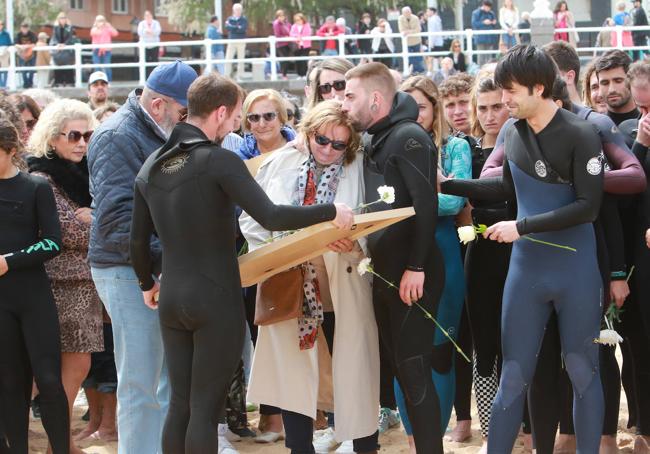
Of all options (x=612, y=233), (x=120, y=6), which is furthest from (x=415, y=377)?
(x=120, y=6)

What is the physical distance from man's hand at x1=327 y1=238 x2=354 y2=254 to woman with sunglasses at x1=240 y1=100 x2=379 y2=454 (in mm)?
187

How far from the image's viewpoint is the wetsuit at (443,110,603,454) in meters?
4.82

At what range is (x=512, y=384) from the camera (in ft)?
16.2

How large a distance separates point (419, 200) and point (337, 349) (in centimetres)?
96

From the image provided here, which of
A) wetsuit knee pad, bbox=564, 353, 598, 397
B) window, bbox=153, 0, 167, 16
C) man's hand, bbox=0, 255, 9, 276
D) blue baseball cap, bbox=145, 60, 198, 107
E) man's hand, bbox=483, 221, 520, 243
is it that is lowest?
wetsuit knee pad, bbox=564, 353, 598, 397

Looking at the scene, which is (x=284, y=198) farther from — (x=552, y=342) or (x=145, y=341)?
(x=552, y=342)

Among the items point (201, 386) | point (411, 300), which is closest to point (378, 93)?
point (411, 300)

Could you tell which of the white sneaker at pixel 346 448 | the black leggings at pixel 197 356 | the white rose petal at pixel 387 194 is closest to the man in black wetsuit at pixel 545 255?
the white rose petal at pixel 387 194

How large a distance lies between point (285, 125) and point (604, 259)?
252 centimetres

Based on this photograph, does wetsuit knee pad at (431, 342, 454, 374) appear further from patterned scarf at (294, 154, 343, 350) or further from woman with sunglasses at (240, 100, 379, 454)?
patterned scarf at (294, 154, 343, 350)

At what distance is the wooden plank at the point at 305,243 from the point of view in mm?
4652

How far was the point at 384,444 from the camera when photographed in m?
6.35

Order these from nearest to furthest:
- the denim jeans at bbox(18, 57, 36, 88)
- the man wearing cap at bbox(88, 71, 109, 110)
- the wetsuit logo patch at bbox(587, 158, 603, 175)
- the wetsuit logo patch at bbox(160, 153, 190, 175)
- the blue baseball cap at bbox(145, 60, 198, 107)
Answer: the wetsuit logo patch at bbox(160, 153, 190, 175) < the wetsuit logo patch at bbox(587, 158, 603, 175) < the blue baseball cap at bbox(145, 60, 198, 107) < the man wearing cap at bbox(88, 71, 109, 110) < the denim jeans at bbox(18, 57, 36, 88)

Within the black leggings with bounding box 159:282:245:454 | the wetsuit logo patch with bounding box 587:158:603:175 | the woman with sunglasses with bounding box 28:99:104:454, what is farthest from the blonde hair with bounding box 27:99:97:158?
the wetsuit logo patch with bounding box 587:158:603:175
